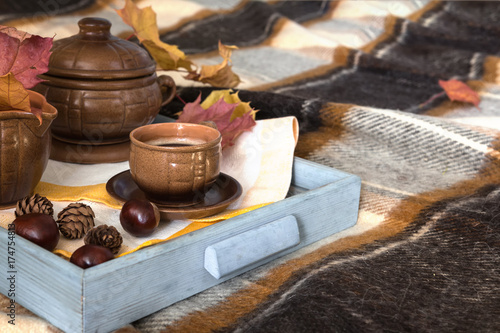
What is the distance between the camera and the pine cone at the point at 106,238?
1.54 ft

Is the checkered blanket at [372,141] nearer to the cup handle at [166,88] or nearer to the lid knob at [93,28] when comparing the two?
the cup handle at [166,88]

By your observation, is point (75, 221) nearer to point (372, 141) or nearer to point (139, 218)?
point (139, 218)

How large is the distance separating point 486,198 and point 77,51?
50 centimetres

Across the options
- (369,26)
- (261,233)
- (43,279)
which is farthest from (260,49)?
(43,279)

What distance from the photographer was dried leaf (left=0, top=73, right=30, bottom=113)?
0.49 m

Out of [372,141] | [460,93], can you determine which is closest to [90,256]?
[372,141]

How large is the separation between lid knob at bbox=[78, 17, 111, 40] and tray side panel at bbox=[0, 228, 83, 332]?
28 cm

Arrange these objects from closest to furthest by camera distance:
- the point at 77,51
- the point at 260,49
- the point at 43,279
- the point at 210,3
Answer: the point at 43,279 < the point at 77,51 < the point at 260,49 < the point at 210,3

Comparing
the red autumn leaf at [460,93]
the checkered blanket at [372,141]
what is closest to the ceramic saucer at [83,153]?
the checkered blanket at [372,141]

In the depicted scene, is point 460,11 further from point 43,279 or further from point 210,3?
point 43,279

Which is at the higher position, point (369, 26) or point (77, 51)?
point (77, 51)

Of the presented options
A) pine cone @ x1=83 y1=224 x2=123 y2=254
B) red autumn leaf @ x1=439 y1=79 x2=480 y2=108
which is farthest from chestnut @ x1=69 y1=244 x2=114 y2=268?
red autumn leaf @ x1=439 y1=79 x2=480 y2=108

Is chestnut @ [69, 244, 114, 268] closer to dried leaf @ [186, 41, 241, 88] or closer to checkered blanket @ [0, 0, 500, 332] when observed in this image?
checkered blanket @ [0, 0, 500, 332]

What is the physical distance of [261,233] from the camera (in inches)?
19.9
